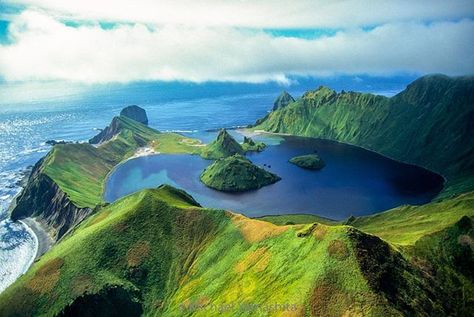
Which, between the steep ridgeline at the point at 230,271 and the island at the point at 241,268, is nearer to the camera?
the steep ridgeline at the point at 230,271

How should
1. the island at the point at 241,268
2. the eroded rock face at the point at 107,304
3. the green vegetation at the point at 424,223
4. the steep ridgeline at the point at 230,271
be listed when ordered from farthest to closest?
the green vegetation at the point at 424,223, the eroded rock face at the point at 107,304, the island at the point at 241,268, the steep ridgeline at the point at 230,271

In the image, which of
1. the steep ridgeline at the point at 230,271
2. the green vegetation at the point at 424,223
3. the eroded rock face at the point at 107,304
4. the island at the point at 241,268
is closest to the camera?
the steep ridgeline at the point at 230,271

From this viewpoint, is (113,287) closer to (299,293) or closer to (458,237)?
(299,293)

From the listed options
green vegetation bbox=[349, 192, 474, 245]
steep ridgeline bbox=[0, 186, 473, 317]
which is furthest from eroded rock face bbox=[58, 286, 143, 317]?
green vegetation bbox=[349, 192, 474, 245]

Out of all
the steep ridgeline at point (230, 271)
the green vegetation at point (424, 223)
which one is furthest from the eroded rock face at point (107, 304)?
the green vegetation at point (424, 223)

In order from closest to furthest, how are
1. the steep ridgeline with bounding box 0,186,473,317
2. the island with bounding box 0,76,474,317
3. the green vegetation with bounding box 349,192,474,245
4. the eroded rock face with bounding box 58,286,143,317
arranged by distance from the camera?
the steep ridgeline with bounding box 0,186,473,317 < the island with bounding box 0,76,474,317 < the eroded rock face with bounding box 58,286,143,317 < the green vegetation with bounding box 349,192,474,245

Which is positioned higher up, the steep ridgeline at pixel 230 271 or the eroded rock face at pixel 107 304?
the steep ridgeline at pixel 230 271

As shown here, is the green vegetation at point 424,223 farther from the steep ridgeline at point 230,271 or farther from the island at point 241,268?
the steep ridgeline at point 230,271

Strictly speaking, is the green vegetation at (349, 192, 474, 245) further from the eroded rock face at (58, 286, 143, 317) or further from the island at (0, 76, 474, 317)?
the eroded rock face at (58, 286, 143, 317)

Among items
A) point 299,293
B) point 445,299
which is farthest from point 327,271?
point 445,299
